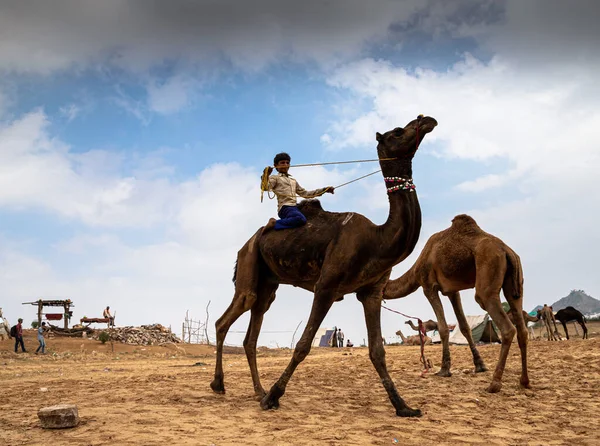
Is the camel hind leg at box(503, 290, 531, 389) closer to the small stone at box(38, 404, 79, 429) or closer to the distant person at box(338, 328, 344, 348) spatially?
the small stone at box(38, 404, 79, 429)

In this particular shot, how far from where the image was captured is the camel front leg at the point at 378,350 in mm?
6594

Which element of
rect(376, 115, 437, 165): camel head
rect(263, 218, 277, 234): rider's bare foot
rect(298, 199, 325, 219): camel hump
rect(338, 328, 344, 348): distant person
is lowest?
rect(338, 328, 344, 348): distant person

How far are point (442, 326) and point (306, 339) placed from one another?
4826 millimetres

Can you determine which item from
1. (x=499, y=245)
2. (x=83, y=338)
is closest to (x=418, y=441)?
(x=499, y=245)

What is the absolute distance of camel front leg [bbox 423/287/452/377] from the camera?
33.4 ft

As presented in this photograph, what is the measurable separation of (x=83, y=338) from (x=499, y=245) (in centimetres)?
3248

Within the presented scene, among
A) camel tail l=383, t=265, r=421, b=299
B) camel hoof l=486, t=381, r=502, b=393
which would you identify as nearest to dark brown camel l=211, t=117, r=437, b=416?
camel hoof l=486, t=381, r=502, b=393

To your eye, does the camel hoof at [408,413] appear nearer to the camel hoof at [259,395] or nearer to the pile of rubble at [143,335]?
the camel hoof at [259,395]

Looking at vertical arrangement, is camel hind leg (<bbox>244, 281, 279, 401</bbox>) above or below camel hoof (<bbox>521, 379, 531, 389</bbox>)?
above

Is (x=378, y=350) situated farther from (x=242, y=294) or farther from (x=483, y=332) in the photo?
(x=483, y=332)

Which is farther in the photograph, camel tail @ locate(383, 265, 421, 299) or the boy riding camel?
camel tail @ locate(383, 265, 421, 299)

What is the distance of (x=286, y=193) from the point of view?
7.86m

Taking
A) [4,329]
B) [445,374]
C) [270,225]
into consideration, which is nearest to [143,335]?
[4,329]

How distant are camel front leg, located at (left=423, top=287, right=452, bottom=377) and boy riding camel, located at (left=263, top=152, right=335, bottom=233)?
4.43 meters
